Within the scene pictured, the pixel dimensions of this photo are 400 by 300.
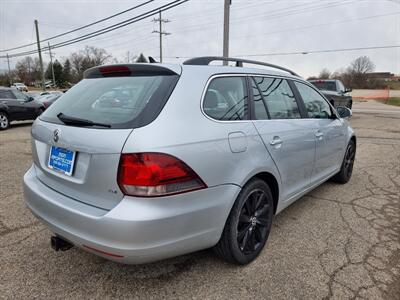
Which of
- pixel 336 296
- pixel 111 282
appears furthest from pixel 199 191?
pixel 336 296

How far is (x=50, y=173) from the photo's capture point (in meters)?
2.27

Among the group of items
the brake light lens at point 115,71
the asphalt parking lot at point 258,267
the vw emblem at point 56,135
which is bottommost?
the asphalt parking lot at point 258,267

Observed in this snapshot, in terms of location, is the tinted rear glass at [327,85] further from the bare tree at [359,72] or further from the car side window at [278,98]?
the bare tree at [359,72]

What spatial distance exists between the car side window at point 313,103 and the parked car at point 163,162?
0.69 m

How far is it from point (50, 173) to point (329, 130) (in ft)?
10.3

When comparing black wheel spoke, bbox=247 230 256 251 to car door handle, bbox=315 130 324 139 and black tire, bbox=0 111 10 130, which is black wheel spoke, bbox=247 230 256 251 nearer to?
car door handle, bbox=315 130 324 139

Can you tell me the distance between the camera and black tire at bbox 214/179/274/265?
237cm

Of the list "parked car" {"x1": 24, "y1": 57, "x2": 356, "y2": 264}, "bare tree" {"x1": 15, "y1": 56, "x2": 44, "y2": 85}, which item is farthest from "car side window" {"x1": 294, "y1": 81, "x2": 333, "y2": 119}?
"bare tree" {"x1": 15, "y1": 56, "x2": 44, "y2": 85}

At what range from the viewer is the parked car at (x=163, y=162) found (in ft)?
6.03

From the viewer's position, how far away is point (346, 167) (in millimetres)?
4707

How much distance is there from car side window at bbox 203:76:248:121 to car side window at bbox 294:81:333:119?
3.80ft

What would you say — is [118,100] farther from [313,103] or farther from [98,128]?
[313,103]

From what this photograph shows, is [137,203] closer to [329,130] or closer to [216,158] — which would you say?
[216,158]

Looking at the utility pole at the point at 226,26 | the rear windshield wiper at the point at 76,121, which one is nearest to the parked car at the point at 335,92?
the utility pole at the point at 226,26
